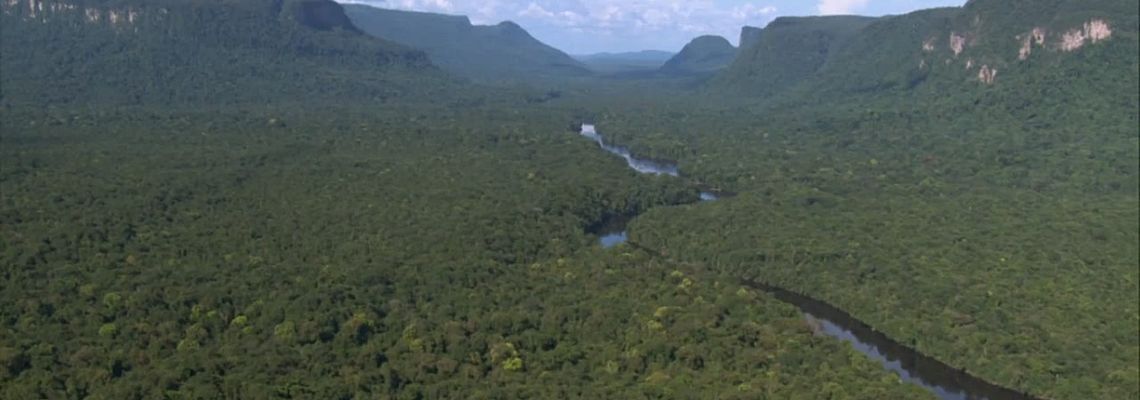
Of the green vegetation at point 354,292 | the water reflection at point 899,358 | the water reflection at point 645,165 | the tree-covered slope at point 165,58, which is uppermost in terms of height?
the tree-covered slope at point 165,58

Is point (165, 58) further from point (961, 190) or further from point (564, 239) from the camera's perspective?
point (961, 190)

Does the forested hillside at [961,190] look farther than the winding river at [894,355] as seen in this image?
Yes

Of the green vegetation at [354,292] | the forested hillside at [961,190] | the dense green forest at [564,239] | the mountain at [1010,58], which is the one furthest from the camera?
the mountain at [1010,58]

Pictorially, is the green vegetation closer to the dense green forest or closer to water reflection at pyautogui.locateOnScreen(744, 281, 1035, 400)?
the dense green forest

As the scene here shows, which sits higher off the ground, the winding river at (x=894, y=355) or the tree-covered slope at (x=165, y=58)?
the tree-covered slope at (x=165, y=58)

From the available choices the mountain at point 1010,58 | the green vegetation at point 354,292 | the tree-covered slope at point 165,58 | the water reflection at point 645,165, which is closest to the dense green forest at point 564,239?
the green vegetation at point 354,292

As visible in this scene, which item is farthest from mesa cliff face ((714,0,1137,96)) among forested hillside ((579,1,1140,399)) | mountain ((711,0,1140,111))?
forested hillside ((579,1,1140,399))

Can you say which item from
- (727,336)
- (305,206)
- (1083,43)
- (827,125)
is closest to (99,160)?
(305,206)

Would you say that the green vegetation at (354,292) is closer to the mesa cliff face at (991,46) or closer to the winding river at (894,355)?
the winding river at (894,355)
